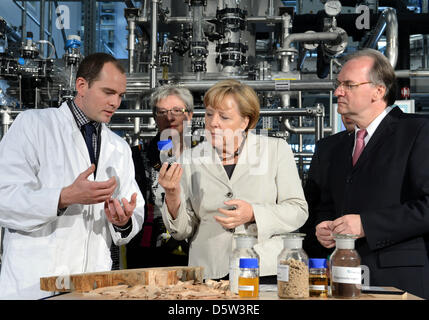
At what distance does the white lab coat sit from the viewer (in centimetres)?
172

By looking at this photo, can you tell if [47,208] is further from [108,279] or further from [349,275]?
[349,275]

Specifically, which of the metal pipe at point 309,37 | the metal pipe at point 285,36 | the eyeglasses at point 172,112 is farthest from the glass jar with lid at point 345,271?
the metal pipe at point 309,37

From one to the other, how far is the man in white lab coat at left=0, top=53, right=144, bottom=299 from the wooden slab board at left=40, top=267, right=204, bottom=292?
45 cm

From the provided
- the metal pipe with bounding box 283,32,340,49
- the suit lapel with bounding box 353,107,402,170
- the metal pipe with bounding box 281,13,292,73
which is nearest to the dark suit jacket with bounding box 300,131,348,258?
the suit lapel with bounding box 353,107,402,170

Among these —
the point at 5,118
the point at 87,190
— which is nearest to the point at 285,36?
the point at 5,118

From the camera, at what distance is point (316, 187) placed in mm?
2086

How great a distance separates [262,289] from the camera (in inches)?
52.0

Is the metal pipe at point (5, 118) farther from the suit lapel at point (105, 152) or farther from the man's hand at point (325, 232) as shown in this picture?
the man's hand at point (325, 232)

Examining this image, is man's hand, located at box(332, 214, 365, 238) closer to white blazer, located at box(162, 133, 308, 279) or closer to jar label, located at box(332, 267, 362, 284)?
white blazer, located at box(162, 133, 308, 279)

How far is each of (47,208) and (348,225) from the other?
0.99 m

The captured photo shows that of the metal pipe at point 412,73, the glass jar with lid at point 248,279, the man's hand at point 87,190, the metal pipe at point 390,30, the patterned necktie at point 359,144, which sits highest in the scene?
the metal pipe at point 390,30

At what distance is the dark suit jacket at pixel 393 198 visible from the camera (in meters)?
1.60

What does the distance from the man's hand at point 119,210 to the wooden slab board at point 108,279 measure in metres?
0.52
